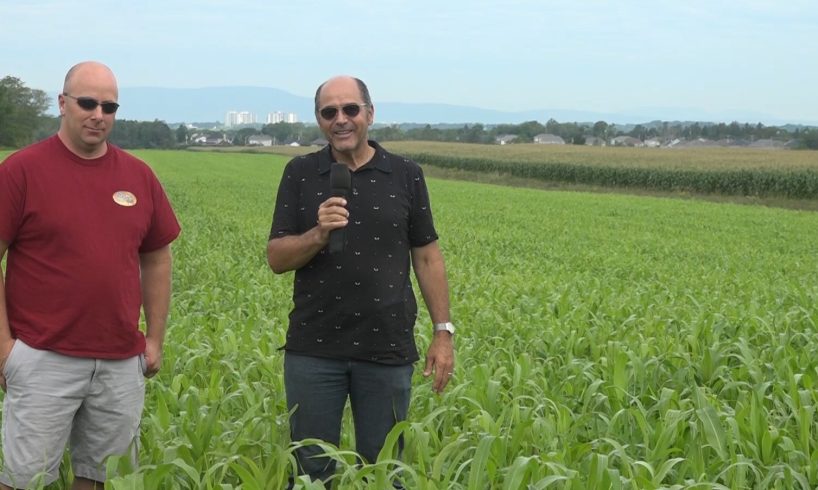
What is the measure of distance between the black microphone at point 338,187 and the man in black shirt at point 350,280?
0.33ft

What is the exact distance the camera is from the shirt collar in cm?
381

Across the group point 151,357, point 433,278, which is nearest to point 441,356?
point 433,278

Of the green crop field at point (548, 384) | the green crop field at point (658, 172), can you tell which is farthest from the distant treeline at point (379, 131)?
the green crop field at point (548, 384)

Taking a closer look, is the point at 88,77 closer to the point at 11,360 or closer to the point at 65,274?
the point at 65,274

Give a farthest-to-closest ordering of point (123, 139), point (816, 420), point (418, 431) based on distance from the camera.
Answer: point (123, 139) → point (816, 420) → point (418, 431)

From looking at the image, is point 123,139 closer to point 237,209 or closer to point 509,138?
point 509,138

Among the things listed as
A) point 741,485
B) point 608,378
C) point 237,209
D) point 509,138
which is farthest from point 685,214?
point 509,138

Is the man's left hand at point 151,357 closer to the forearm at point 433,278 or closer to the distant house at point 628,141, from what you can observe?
the forearm at point 433,278

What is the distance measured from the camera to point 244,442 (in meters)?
4.34

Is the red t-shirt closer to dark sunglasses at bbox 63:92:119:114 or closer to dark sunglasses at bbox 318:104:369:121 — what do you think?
dark sunglasses at bbox 63:92:119:114

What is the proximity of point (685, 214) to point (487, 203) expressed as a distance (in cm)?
641

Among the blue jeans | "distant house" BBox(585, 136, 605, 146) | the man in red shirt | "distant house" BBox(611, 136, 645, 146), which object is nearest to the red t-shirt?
the man in red shirt

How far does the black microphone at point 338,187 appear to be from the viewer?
3539mm

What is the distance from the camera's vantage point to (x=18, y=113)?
106 m
